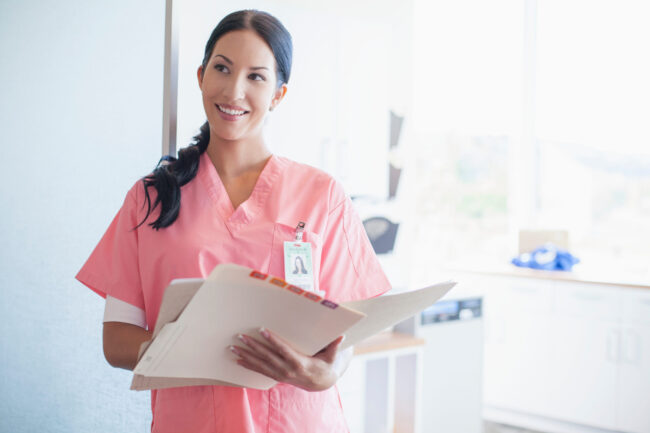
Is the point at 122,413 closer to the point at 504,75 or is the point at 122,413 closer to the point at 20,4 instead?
the point at 20,4

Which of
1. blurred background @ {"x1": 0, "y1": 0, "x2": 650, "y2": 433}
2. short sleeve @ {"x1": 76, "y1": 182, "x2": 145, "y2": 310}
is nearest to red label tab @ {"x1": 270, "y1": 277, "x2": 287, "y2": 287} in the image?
short sleeve @ {"x1": 76, "y1": 182, "x2": 145, "y2": 310}

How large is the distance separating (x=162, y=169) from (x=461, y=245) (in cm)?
378

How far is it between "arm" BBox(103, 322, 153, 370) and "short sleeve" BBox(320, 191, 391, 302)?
35 cm

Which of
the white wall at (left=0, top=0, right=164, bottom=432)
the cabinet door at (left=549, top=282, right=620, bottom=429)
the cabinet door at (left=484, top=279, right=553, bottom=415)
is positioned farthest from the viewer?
the cabinet door at (left=484, top=279, right=553, bottom=415)

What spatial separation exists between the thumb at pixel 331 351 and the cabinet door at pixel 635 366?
9.22 feet

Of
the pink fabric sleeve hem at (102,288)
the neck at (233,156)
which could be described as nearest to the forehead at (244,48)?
the neck at (233,156)

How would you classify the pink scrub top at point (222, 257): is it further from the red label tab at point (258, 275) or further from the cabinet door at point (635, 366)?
the cabinet door at point (635, 366)

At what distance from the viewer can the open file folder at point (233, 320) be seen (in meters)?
0.80

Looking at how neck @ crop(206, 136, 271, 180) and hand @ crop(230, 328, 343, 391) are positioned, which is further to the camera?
neck @ crop(206, 136, 271, 180)

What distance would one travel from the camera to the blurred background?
139 centimetres

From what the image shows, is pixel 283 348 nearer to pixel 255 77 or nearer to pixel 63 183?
pixel 255 77

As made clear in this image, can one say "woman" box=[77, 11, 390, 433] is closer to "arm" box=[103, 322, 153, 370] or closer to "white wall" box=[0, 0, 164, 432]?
"arm" box=[103, 322, 153, 370]

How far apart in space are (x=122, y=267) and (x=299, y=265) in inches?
12.4

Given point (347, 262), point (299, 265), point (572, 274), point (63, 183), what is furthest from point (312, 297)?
point (572, 274)
